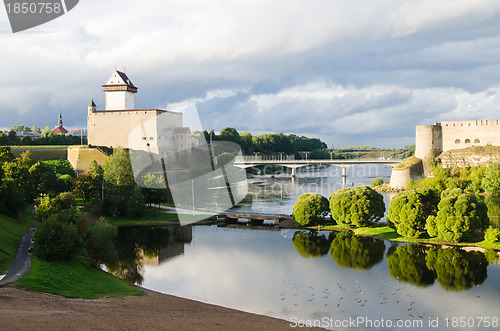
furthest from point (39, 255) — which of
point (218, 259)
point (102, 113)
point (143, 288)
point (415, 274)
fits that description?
point (102, 113)

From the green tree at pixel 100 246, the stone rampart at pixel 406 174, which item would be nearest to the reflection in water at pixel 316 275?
the green tree at pixel 100 246

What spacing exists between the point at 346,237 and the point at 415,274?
7.86 meters

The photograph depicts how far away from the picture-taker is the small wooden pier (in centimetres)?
3288

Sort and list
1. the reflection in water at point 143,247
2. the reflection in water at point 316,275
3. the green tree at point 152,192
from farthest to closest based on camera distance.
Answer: the green tree at point 152,192 → the reflection in water at point 143,247 → the reflection in water at point 316,275

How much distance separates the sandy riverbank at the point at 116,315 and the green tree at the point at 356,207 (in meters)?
14.9

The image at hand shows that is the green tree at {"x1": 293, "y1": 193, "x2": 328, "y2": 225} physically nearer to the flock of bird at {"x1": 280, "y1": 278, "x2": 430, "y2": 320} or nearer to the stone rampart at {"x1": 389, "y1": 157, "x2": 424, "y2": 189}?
the flock of bird at {"x1": 280, "y1": 278, "x2": 430, "y2": 320}

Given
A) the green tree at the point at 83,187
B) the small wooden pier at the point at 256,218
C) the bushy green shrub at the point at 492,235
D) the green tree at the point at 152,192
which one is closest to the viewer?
the bushy green shrub at the point at 492,235

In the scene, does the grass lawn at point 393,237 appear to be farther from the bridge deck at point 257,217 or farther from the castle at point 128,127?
the castle at point 128,127

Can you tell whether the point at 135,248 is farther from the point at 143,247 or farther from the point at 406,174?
the point at 406,174

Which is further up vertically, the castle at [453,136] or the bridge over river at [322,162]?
the castle at [453,136]

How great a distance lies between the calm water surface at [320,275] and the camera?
16188 millimetres

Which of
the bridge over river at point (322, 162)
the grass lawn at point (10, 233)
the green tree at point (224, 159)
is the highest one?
the green tree at point (224, 159)

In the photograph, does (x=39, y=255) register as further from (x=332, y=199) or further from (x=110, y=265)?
(x=332, y=199)

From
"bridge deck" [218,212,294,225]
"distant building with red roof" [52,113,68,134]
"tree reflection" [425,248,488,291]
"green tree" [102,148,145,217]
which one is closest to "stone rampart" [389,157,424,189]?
"bridge deck" [218,212,294,225]
